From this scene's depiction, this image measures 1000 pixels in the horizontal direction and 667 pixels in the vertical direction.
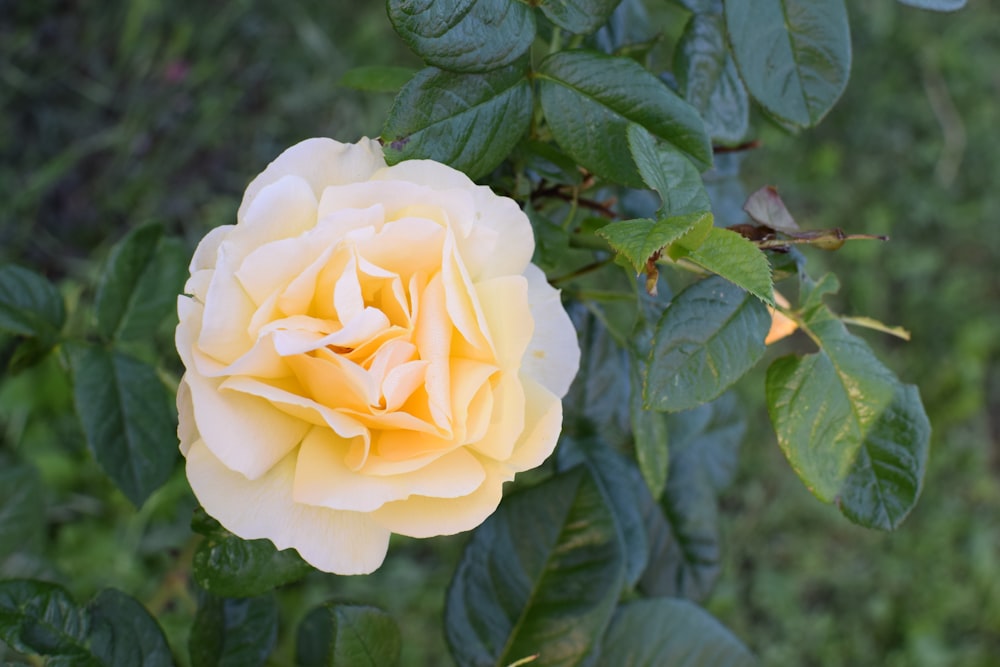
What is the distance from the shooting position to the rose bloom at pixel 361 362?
0.54 m

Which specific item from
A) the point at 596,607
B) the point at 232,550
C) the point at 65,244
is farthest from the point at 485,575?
the point at 65,244

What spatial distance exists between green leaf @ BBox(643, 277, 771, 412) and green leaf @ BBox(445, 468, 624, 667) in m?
0.24

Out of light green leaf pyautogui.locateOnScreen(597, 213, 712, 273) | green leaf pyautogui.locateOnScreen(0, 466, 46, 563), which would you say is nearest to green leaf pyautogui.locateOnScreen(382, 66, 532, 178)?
light green leaf pyautogui.locateOnScreen(597, 213, 712, 273)

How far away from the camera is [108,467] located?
0.79 m

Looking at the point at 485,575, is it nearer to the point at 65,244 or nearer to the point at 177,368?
the point at 177,368

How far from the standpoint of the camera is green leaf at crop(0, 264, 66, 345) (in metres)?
0.83

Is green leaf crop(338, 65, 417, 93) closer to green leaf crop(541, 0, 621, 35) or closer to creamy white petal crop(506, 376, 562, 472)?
green leaf crop(541, 0, 621, 35)

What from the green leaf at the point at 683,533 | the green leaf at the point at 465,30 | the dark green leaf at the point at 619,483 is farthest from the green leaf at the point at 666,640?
the green leaf at the point at 465,30

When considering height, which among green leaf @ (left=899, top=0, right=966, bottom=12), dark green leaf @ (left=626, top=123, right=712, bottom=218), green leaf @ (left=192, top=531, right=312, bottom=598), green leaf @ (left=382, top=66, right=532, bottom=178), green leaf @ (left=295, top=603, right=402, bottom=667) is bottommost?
green leaf @ (left=295, top=603, right=402, bottom=667)

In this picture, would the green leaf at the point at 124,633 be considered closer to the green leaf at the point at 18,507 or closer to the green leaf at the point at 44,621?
the green leaf at the point at 44,621

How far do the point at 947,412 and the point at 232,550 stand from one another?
2197mm

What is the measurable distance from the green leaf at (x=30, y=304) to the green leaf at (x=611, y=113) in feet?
1.75

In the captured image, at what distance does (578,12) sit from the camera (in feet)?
2.10

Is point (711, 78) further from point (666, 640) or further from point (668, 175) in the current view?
point (666, 640)
